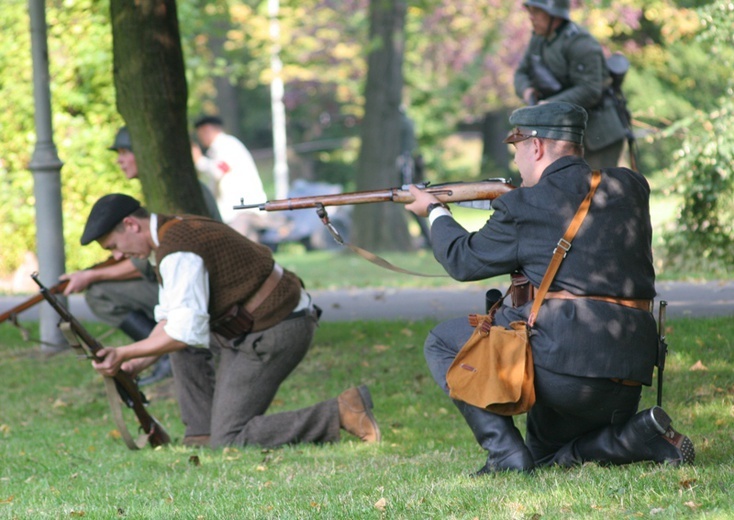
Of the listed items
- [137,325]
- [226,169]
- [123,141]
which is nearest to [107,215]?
[137,325]

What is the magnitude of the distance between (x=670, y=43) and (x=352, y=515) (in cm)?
3027

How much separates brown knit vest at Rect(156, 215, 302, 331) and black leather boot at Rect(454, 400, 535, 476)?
1.99 metres

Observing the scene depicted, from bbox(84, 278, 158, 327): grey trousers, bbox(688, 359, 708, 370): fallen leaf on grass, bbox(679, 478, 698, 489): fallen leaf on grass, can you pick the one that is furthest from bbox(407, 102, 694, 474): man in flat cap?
bbox(84, 278, 158, 327): grey trousers

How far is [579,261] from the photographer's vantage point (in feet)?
16.6

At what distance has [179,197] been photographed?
9594 mm

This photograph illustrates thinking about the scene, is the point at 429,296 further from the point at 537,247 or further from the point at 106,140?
the point at 537,247

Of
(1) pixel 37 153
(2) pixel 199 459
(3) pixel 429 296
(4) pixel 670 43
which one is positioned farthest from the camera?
(4) pixel 670 43

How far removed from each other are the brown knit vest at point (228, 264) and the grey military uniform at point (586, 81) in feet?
9.76

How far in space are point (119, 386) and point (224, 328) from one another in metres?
0.80

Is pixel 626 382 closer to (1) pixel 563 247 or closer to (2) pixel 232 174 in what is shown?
(1) pixel 563 247

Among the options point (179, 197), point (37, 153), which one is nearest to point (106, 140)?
point (37, 153)

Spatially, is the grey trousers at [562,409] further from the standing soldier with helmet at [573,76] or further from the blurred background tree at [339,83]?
the blurred background tree at [339,83]

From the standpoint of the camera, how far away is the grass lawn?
15.7ft

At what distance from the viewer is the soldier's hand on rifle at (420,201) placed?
222 inches
